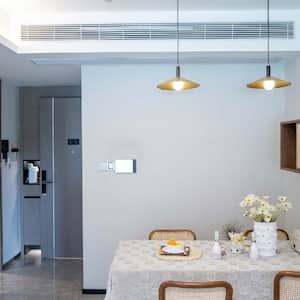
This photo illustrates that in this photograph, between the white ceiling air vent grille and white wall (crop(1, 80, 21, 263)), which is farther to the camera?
white wall (crop(1, 80, 21, 263))

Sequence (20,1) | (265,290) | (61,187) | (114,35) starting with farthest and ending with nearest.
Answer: (61,187) → (114,35) → (20,1) → (265,290)

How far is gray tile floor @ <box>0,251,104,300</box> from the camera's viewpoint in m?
4.20

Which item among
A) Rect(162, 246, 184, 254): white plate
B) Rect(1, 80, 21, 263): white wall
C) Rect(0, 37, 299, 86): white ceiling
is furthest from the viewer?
Rect(1, 80, 21, 263): white wall

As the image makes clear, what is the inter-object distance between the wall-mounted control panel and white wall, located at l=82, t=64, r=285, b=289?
2.3 inches

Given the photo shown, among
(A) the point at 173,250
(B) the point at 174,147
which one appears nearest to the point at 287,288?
(A) the point at 173,250

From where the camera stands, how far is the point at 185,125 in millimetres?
4223

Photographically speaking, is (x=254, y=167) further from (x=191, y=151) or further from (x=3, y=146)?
(x=3, y=146)

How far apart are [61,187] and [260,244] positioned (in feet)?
11.5

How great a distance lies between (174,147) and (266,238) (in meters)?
1.66

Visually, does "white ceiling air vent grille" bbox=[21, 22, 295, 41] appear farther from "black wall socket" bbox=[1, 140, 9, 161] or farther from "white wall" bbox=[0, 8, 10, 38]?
"black wall socket" bbox=[1, 140, 9, 161]

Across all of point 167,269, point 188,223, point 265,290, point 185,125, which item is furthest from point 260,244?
point 185,125

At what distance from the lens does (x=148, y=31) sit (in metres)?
3.59

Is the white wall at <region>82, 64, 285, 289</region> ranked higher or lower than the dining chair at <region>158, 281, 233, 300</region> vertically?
higher

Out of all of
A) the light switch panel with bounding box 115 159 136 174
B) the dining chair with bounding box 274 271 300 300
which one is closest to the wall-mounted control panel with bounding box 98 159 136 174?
the light switch panel with bounding box 115 159 136 174
